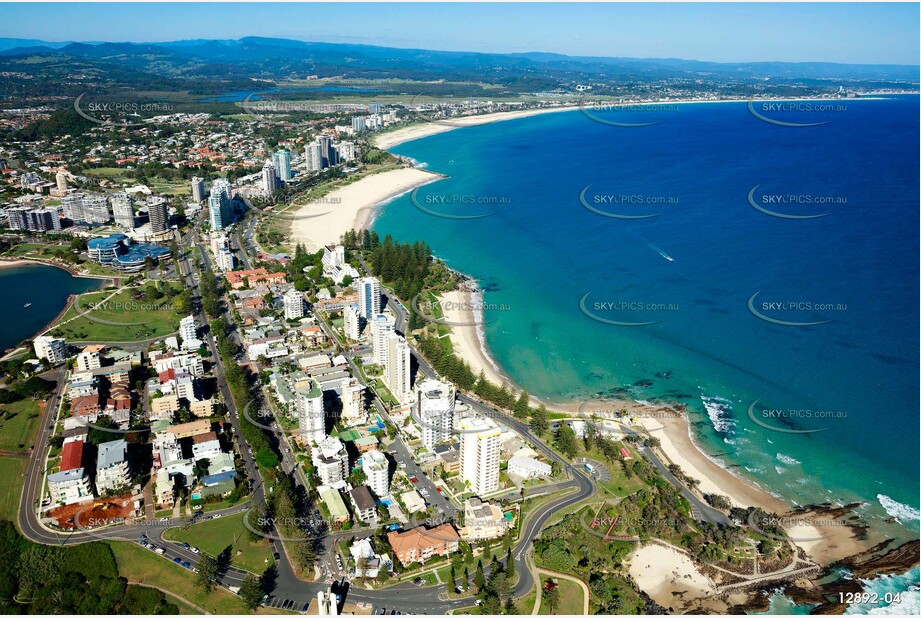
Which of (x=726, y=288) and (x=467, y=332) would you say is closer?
(x=467, y=332)

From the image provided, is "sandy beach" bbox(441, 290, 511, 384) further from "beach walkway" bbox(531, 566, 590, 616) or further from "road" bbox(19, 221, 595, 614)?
"beach walkway" bbox(531, 566, 590, 616)

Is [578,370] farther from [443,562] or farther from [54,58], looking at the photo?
[54,58]

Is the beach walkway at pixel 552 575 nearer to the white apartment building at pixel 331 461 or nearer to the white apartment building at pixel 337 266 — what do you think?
the white apartment building at pixel 331 461

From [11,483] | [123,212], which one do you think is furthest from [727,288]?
[123,212]

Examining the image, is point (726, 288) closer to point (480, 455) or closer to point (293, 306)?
point (480, 455)

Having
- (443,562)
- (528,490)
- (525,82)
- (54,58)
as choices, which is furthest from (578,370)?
(54,58)

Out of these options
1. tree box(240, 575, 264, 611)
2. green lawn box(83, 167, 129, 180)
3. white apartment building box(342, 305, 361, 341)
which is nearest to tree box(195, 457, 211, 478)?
tree box(240, 575, 264, 611)

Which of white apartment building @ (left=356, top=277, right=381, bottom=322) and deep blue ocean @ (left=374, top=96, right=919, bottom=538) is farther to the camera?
white apartment building @ (left=356, top=277, right=381, bottom=322)
